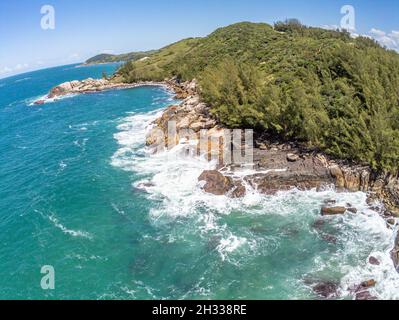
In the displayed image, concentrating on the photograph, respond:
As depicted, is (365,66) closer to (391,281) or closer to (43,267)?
(391,281)

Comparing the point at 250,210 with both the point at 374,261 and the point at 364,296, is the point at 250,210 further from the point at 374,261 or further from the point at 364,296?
the point at 364,296

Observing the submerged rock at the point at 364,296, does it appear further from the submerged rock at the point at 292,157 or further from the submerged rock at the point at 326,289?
the submerged rock at the point at 292,157

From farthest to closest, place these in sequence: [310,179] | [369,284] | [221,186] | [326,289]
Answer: [221,186]
[310,179]
[326,289]
[369,284]

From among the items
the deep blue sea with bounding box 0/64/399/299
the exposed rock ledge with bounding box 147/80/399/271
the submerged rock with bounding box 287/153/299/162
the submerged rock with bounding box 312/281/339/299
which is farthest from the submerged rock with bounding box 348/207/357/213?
the submerged rock with bounding box 312/281/339/299

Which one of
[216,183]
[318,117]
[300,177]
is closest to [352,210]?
[300,177]

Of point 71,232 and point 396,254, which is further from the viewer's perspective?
point 71,232

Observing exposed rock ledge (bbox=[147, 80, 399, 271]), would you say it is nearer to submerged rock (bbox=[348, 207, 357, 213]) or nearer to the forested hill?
submerged rock (bbox=[348, 207, 357, 213])
